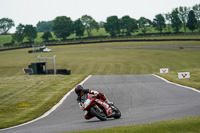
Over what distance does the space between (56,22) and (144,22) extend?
4501 centimetres

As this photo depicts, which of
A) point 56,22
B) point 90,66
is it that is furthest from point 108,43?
point 56,22

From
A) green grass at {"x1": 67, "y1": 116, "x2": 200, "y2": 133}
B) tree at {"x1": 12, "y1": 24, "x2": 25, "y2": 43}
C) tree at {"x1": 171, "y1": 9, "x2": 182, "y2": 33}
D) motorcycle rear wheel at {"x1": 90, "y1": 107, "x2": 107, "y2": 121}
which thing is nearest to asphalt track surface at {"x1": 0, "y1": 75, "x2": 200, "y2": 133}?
motorcycle rear wheel at {"x1": 90, "y1": 107, "x2": 107, "y2": 121}

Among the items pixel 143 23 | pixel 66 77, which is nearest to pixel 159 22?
pixel 143 23

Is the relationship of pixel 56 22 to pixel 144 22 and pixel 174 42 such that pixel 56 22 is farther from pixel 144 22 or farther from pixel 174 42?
pixel 174 42

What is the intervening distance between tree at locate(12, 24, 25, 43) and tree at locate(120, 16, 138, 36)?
48.1 meters

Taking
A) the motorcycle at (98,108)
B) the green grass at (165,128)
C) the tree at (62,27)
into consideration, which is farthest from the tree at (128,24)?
the green grass at (165,128)

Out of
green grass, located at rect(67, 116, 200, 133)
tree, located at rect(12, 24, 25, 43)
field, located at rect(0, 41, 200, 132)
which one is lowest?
field, located at rect(0, 41, 200, 132)

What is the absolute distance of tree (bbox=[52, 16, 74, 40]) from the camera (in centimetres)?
15938

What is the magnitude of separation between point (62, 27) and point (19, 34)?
21993mm

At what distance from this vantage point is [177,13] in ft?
502

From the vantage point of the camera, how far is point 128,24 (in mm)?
156875

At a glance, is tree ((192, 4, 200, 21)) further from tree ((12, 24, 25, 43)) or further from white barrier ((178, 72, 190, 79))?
white barrier ((178, 72, 190, 79))

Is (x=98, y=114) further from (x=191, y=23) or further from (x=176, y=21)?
(x=176, y=21)

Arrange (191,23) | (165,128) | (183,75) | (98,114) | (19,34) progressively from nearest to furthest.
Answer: (165,128), (98,114), (183,75), (191,23), (19,34)
